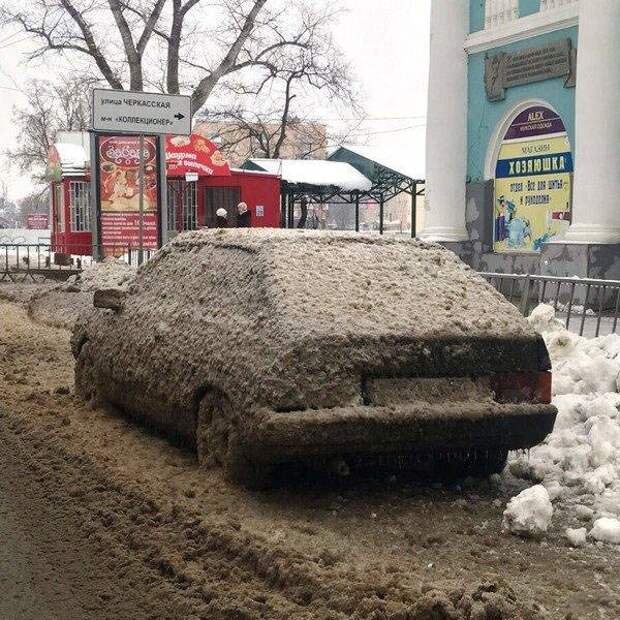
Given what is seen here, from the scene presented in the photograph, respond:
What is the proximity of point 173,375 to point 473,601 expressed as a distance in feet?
8.44

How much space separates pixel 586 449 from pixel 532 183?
41.9 ft

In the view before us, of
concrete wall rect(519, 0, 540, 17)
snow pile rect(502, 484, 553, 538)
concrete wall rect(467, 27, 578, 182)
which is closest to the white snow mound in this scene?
snow pile rect(502, 484, 553, 538)

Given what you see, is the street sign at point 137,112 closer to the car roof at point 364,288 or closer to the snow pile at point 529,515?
the car roof at point 364,288

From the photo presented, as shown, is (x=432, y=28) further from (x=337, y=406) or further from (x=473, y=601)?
(x=473, y=601)

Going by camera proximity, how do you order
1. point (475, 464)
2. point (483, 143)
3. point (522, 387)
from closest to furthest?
point (522, 387) → point (475, 464) → point (483, 143)

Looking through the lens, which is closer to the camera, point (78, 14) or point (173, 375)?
point (173, 375)

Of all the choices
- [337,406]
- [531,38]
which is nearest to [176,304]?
[337,406]

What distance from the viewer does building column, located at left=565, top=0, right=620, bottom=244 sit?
1516cm

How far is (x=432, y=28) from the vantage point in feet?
64.0

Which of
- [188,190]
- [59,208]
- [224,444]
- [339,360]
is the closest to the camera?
[339,360]

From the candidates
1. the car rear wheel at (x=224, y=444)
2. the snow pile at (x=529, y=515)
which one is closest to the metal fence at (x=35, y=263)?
the car rear wheel at (x=224, y=444)

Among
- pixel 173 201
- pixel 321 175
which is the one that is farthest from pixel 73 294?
pixel 321 175

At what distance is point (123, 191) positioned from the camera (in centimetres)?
A: 2020

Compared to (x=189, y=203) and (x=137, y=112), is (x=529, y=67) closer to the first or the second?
(x=137, y=112)
